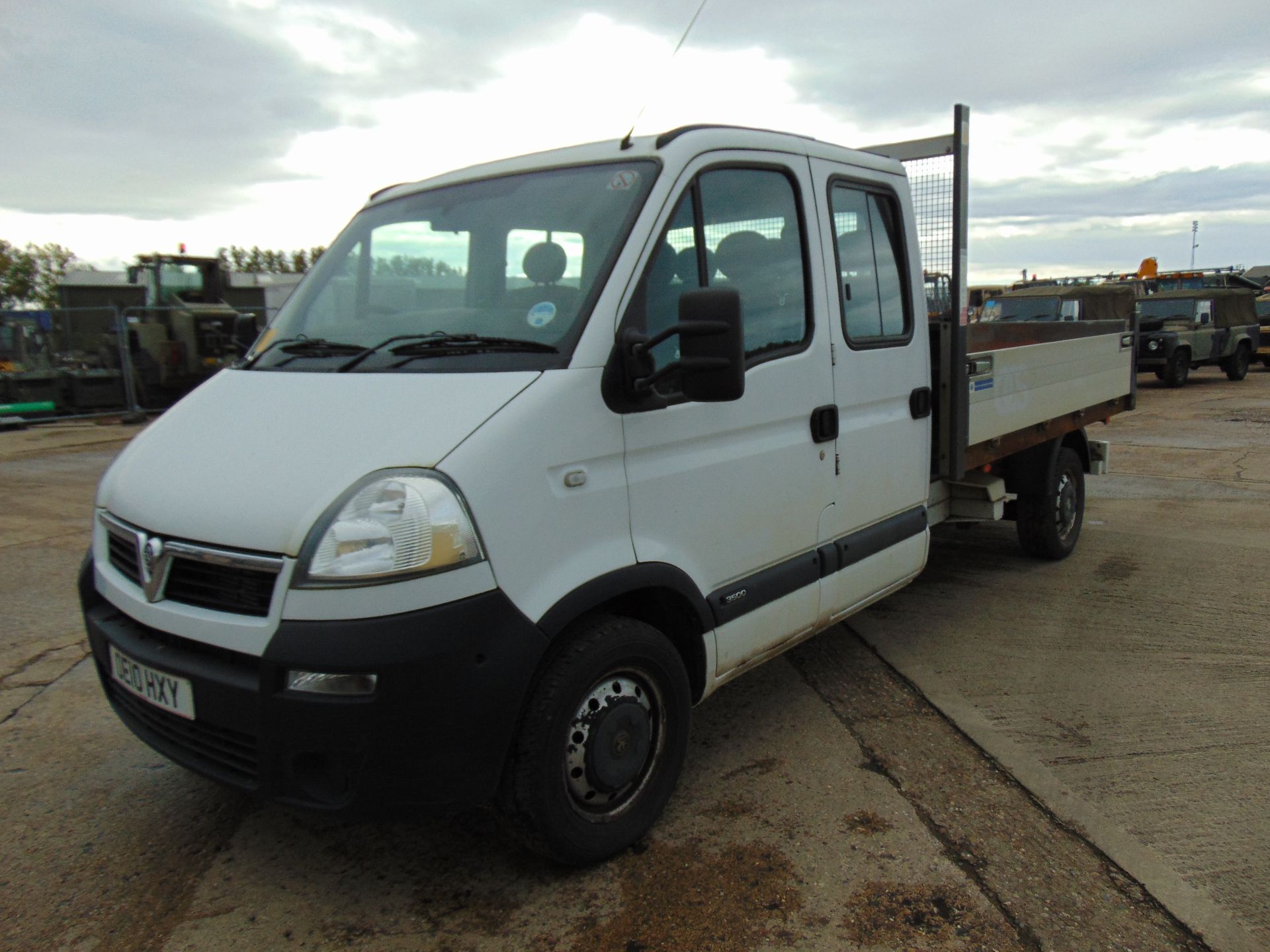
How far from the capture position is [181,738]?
2.69 m

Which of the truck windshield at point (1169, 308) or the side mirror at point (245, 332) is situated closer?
the side mirror at point (245, 332)

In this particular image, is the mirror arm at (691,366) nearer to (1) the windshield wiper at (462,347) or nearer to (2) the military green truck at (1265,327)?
A: (1) the windshield wiper at (462,347)

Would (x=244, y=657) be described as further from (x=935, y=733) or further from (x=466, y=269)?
(x=935, y=733)

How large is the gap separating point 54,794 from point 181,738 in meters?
1.18

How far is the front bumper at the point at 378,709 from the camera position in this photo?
2332 millimetres

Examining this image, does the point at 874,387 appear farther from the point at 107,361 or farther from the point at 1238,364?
the point at 1238,364

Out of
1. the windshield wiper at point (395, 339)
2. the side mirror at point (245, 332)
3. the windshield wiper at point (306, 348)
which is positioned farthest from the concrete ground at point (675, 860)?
the side mirror at point (245, 332)

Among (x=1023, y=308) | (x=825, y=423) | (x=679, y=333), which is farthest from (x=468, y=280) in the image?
(x=1023, y=308)

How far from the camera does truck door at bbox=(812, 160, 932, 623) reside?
378 centimetres

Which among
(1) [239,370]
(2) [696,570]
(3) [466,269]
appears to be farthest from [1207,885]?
(1) [239,370]

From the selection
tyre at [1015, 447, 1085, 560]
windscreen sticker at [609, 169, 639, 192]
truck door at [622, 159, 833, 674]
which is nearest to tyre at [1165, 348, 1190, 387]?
tyre at [1015, 447, 1085, 560]

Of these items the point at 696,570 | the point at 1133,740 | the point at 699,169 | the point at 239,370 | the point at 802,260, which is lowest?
the point at 1133,740

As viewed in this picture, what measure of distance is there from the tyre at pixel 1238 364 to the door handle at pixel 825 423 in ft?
65.0

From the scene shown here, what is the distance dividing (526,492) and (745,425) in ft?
3.27
